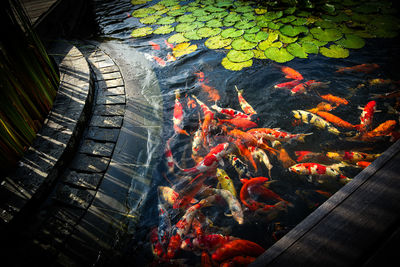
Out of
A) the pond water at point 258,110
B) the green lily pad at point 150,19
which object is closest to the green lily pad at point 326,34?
the pond water at point 258,110

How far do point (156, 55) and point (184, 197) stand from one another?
2887 millimetres

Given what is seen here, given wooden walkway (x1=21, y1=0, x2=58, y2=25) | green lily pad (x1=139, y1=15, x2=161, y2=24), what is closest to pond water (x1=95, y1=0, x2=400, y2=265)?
green lily pad (x1=139, y1=15, x2=161, y2=24)

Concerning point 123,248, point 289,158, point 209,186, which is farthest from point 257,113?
point 123,248

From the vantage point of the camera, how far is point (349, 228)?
0.91 m

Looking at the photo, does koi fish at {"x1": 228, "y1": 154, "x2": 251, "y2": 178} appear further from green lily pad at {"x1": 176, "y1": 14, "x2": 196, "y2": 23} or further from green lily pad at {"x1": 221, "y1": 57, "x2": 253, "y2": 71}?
green lily pad at {"x1": 176, "y1": 14, "x2": 196, "y2": 23}

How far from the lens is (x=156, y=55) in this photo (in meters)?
3.44

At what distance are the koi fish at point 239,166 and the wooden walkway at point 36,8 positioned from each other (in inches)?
174

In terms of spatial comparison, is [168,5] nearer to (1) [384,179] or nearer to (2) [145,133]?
(2) [145,133]

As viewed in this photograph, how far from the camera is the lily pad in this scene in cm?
336

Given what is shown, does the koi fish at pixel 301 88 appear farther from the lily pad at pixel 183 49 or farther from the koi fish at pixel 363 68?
the lily pad at pixel 183 49

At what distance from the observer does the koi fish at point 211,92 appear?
8.32 feet

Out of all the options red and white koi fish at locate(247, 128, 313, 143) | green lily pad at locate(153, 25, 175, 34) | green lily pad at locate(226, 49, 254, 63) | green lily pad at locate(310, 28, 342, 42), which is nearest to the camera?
red and white koi fish at locate(247, 128, 313, 143)

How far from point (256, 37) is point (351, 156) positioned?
263 cm

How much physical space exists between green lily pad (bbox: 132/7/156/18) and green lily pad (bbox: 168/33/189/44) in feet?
6.03
